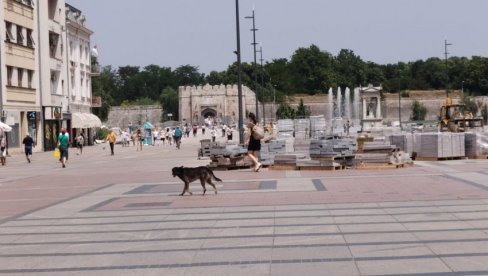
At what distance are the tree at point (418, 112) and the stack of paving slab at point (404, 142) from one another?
10813 cm

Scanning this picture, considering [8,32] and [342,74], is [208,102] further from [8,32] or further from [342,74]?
[8,32]

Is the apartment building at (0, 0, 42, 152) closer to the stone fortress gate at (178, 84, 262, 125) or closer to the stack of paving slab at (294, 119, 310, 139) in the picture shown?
the stack of paving slab at (294, 119, 310, 139)

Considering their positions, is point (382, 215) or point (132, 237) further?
point (382, 215)

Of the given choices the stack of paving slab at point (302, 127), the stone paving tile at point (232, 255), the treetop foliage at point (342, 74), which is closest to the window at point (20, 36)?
the stack of paving slab at point (302, 127)

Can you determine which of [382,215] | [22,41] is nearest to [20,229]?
[382,215]

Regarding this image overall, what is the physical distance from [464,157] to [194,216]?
18.7m

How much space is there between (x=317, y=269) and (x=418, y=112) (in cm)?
13327

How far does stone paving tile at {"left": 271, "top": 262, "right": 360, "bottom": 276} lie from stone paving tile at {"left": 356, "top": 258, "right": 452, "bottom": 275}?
0.12m

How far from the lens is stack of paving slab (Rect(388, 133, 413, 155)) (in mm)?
31250

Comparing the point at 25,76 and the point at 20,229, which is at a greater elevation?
the point at 25,76

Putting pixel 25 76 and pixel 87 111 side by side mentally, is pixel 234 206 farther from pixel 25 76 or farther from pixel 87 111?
pixel 87 111

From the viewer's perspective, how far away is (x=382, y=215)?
13.3m

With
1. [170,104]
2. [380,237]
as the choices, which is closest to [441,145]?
[380,237]

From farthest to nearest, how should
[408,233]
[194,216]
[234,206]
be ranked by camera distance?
[234,206] < [194,216] < [408,233]
